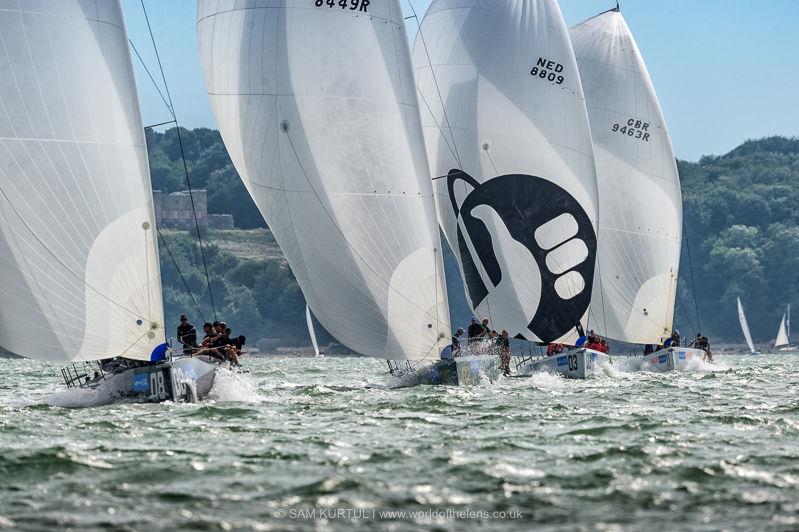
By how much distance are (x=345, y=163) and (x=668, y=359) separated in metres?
13.3

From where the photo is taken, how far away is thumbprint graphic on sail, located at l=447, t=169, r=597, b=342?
3011cm

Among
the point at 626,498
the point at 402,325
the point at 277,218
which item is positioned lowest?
the point at 626,498

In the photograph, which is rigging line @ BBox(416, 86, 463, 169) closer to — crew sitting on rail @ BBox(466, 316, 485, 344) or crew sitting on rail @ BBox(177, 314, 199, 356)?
crew sitting on rail @ BBox(466, 316, 485, 344)

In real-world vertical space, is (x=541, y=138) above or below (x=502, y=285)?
above

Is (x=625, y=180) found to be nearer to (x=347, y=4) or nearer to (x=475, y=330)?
(x=475, y=330)

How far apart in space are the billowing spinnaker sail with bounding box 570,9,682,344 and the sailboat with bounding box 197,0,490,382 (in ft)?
39.2

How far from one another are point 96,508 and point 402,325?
13.0 meters

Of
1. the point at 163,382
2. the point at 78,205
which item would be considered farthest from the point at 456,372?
the point at 78,205

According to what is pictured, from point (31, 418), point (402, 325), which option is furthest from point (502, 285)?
point (31, 418)

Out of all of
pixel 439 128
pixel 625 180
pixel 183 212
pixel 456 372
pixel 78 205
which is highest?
pixel 183 212

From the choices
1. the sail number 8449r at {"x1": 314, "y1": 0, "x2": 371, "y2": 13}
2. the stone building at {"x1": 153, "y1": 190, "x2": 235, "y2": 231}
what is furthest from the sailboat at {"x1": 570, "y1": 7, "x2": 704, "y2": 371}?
the stone building at {"x1": 153, "y1": 190, "x2": 235, "y2": 231}

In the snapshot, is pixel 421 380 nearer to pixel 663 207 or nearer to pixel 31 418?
pixel 31 418

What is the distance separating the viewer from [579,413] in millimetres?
18078

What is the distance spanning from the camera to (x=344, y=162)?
893 inches
